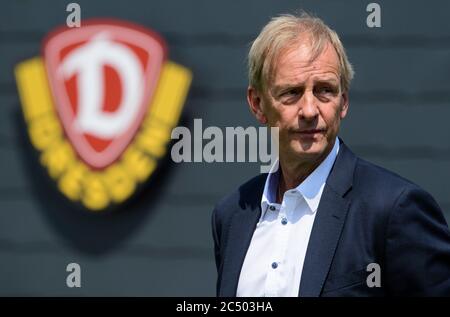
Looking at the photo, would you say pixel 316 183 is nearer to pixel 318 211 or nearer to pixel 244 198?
pixel 318 211

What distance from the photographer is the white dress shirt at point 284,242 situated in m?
2.30

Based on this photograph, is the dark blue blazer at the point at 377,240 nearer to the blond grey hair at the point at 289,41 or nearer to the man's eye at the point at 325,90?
the man's eye at the point at 325,90

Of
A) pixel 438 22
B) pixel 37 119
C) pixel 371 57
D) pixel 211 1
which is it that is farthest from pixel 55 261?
pixel 438 22

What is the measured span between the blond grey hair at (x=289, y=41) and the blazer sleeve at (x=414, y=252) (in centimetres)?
44

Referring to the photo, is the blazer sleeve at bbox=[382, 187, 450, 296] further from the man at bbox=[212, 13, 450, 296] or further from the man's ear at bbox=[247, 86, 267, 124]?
the man's ear at bbox=[247, 86, 267, 124]

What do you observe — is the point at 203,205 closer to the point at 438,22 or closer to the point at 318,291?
the point at 438,22

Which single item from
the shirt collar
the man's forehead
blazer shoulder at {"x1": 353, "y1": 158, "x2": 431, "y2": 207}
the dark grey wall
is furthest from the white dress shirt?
the dark grey wall

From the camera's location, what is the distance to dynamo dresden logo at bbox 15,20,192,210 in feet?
15.2

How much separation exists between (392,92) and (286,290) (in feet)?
8.12

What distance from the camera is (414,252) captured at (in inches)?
85.3

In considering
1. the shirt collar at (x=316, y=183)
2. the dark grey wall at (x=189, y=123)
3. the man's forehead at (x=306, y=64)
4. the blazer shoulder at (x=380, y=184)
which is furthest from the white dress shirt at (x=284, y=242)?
the dark grey wall at (x=189, y=123)

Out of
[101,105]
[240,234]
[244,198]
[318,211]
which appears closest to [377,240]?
[318,211]

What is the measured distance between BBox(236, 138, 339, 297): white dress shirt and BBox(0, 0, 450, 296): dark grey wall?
215 centimetres

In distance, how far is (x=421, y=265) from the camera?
2170mm
